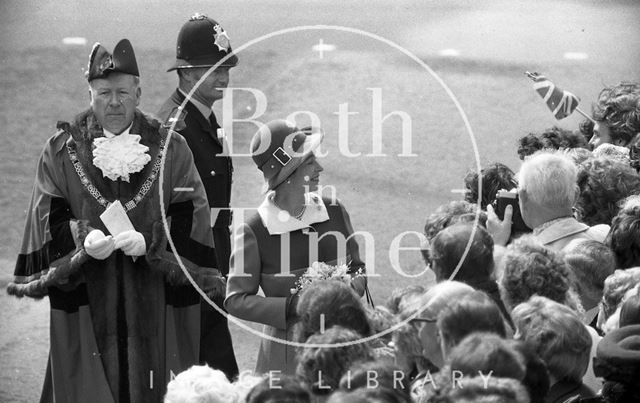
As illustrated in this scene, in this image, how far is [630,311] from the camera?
159 inches

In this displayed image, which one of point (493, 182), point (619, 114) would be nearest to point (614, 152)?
point (619, 114)

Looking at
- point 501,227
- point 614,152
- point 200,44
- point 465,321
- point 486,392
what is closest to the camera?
point 486,392

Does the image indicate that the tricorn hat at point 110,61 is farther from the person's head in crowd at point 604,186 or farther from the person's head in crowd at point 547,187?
the person's head in crowd at point 604,186

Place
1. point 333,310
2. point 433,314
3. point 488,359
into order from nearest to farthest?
point 488,359
point 433,314
point 333,310

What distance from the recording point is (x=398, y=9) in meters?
9.64

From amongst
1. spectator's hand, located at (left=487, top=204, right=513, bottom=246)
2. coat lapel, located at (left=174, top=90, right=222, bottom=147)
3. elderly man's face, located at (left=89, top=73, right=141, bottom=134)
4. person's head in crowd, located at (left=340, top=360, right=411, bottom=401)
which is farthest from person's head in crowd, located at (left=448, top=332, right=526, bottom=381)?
coat lapel, located at (left=174, top=90, right=222, bottom=147)

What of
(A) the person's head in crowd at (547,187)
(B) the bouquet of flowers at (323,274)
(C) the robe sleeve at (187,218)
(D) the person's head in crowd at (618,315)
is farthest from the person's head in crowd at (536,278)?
(C) the robe sleeve at (187,218)

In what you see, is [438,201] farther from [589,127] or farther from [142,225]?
[142,225]

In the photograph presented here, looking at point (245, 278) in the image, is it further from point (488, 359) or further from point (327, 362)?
point (488, 359)

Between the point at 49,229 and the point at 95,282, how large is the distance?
11.5 inches

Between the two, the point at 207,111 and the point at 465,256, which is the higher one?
the point at 207,111

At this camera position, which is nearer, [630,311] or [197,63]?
[630,311]

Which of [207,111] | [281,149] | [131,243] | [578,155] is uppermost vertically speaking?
[207,111]

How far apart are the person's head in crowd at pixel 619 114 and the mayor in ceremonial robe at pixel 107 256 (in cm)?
240
